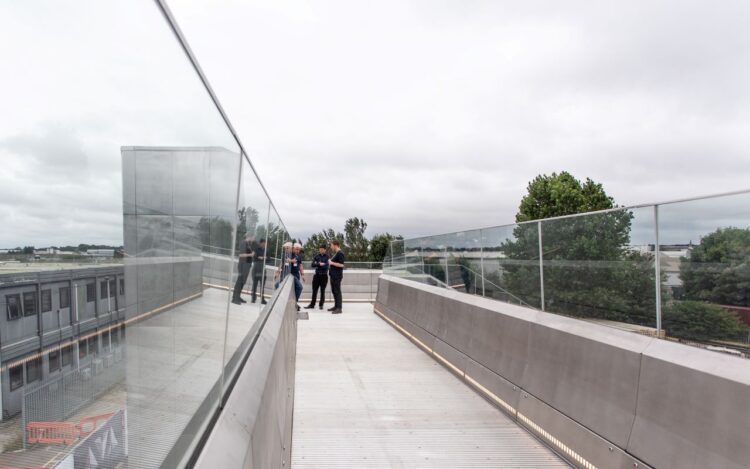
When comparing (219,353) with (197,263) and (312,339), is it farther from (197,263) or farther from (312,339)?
(312,339)

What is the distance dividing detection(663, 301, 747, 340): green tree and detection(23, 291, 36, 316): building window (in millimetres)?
4084

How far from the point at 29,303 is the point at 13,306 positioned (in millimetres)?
61

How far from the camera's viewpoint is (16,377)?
0.94m

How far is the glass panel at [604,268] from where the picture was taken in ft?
15.9

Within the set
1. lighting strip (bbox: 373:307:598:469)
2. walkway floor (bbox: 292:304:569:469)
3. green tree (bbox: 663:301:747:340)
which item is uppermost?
green tree (bbox: 663:301:747:340)

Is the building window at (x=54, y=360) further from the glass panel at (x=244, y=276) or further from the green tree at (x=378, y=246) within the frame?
the green tree at (x=378, y=246)

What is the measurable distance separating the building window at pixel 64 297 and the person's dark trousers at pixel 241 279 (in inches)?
88.4

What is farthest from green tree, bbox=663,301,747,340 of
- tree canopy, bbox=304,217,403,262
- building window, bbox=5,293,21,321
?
tree canopy, bbox=304,217,403,262

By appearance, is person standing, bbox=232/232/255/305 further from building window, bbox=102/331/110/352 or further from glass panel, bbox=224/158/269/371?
building window, bbox=102/331/110/352

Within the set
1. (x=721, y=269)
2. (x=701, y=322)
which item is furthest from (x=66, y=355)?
(x=701, y=322)

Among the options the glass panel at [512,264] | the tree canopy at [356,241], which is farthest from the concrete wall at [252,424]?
the tree canopy at [356,241]

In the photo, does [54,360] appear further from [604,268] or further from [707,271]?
[604,268]

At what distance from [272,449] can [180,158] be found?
2113 mm

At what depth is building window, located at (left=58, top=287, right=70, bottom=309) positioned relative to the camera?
1065 millimetres
